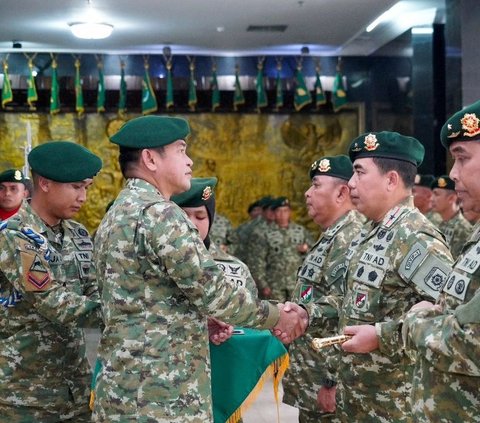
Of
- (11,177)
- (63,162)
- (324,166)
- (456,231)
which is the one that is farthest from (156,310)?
(456,231)

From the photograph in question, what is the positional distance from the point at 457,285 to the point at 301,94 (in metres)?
10.5

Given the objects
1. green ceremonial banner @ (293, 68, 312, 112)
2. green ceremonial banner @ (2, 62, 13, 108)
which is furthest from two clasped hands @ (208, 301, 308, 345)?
green ceremonial banner @ (2, 62, 13, 108)

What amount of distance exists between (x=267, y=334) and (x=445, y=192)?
17.4 ft

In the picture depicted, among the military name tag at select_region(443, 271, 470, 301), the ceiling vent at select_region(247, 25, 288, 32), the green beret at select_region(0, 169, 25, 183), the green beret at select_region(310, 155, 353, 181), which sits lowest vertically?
the military name tag at select_region(443, 271, 470, 301)

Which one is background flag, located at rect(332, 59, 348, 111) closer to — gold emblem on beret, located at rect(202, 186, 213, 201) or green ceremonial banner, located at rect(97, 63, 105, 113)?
green ceremonial banner, located at rect(97, 63, 105, 113)

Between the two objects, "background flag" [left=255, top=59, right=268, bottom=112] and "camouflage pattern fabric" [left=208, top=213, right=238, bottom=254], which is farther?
"background flag" [left=255, top=59, right=268, bottom=112]

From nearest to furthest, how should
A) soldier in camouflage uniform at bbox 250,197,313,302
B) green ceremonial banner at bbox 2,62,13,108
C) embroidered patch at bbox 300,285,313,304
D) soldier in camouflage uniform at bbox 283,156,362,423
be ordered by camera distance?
soldier in camouflage uniform at bbox 283,156,362,423 < embroidered patch at bbox 300,285,313,304 < soldier in camouflage uniform at bbox 250,197,313,302 < green ceremonial banner at bbox 2,62,13,108

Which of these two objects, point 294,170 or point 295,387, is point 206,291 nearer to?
point 295,387

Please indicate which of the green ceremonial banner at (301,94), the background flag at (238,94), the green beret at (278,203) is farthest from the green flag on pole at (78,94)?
the green beret at (278,203)

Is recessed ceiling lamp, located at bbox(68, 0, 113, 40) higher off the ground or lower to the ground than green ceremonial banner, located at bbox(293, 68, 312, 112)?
higher

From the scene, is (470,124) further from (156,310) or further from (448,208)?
(448,208)

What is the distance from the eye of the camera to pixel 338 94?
12.9 m

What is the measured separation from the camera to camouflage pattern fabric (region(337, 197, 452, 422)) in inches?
123

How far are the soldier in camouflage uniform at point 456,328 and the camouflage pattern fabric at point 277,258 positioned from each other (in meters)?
7.36
